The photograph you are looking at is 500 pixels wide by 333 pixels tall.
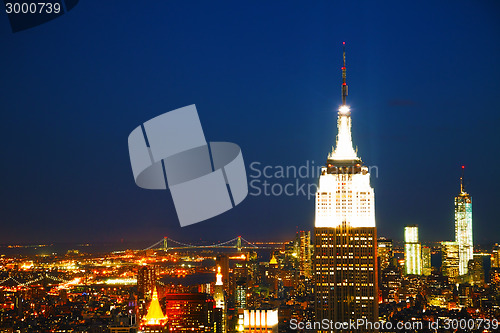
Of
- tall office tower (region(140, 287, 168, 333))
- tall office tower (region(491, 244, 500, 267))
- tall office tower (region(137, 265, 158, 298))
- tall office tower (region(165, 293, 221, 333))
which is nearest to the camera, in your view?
tall office tower (region(140, 287, 168, 333))

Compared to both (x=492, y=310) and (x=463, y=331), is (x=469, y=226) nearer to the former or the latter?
(x=492, y=310)

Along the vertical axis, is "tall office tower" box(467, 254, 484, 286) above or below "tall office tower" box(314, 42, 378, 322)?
below

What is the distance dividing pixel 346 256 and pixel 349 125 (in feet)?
7.42

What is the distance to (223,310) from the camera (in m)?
18.8

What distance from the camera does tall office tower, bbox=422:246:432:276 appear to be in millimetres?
31025

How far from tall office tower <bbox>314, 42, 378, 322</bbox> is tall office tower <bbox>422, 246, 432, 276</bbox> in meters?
18.3

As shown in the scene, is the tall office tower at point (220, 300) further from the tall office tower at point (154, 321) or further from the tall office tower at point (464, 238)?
the tall office tower at point (464, 238)

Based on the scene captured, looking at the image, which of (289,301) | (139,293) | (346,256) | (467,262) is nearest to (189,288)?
(139,293)

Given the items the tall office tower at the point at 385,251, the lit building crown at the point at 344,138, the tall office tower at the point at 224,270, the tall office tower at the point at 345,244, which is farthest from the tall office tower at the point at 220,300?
the tall office tower at the point at 385,251

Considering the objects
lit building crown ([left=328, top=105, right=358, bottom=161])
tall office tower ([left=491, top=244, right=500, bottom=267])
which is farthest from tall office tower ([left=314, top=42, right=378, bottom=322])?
tall office tower ([left=491, top=244, right=500, bottom=267])

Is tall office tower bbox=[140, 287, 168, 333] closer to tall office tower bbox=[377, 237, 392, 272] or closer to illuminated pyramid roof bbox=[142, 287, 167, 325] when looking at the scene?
illuminated pyramid roof bbox=[142, 287, 167, 325]

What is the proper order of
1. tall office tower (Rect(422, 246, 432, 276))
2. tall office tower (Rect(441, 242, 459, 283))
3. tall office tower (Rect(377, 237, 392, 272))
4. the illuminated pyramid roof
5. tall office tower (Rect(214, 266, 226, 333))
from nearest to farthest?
the illuminated pyramid roof
tall office tower (Rect(214, 266, 226, 333))
tall office tower (Rect(377, 237, 392, 272))
tall office tower (Rect(441, 242, 459, 283))
tall office tower (Rect(422, 246, 432, 276))

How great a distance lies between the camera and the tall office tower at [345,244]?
516 inches

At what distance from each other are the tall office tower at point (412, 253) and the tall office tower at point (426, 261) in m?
0.29
